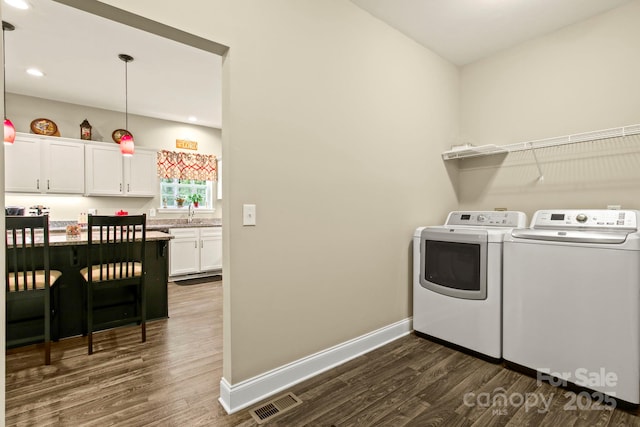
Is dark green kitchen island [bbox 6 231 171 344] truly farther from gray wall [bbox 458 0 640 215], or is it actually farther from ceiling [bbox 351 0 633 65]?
gray wall [bbox 458 0 640 215]

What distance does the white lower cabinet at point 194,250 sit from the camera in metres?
5.04

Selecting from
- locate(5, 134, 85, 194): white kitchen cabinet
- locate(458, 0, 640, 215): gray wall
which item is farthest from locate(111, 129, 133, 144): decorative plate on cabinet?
locate(458, 0, 640, 215): gray wall

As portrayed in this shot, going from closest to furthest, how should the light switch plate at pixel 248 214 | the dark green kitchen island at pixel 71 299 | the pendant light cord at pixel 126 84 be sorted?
the light switch plate at pixel 248 214 → the dark green kitchen island at pixel 71 299 → the pendant light cord at pixel 126 84

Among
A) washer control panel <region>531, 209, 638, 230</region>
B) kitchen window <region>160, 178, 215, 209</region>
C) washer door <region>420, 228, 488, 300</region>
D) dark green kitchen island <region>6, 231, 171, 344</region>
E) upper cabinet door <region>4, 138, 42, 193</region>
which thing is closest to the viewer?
washer control panel <region>531, 209, 638, 230</region>

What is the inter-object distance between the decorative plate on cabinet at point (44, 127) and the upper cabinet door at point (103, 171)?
45 centimetres

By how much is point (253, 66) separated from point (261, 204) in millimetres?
838

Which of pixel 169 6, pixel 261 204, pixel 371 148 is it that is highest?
pixel 169 6

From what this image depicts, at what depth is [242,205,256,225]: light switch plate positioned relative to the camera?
1.82 m

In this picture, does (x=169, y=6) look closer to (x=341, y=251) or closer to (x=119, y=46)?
(x=341, y=251)

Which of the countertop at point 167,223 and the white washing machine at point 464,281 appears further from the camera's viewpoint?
the countertop at point 167,223

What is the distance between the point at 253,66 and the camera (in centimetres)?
185

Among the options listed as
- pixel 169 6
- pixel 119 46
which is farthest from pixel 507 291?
pixel 119 46

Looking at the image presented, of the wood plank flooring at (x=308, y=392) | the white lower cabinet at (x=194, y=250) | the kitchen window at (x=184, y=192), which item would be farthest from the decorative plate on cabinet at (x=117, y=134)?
the wood plank flooring at (x=308, y=392)

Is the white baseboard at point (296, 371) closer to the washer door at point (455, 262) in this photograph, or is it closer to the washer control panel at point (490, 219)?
the washer door at point (455, 262)
